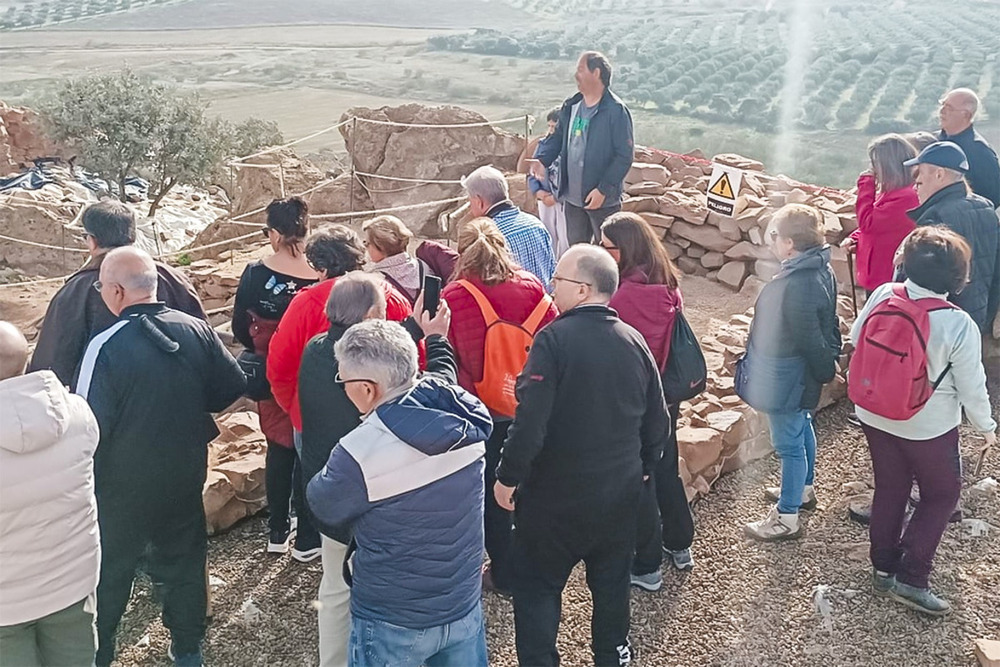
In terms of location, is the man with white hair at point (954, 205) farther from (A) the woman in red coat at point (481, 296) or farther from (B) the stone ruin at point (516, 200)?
(A) the woman in red coat at point (481, 296)

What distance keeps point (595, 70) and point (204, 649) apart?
3924 mm

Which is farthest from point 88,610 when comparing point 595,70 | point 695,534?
point 595,70

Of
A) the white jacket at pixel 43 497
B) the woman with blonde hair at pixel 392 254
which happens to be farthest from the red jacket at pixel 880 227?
the white jacket at pixel 43 497

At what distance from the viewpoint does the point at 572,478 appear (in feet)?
9.31

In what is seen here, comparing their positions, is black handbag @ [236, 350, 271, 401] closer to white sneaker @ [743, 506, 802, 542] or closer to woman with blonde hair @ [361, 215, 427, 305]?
woman with blonde hair @ [361, 215, 427, 305]

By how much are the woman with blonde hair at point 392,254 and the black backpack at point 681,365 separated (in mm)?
1051

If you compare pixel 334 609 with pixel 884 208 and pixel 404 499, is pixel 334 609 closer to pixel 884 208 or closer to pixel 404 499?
pixel 404 499

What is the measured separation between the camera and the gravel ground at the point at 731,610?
348 centimetres

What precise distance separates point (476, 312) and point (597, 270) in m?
0.62

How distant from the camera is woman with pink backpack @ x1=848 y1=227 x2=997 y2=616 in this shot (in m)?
3.37

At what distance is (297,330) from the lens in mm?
3285

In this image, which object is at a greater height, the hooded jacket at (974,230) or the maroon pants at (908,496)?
the hooded jacket at (974,230)

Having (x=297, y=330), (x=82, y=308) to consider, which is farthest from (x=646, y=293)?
(x=82, y=308)

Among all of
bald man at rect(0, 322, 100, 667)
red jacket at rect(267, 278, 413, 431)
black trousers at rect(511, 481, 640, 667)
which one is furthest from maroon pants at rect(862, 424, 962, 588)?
bald man at rect(0, 322, 100, 667)
